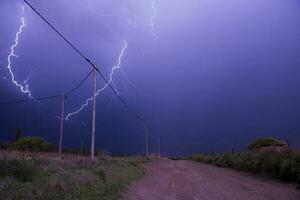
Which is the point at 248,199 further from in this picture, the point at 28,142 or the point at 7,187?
the point at 28,142

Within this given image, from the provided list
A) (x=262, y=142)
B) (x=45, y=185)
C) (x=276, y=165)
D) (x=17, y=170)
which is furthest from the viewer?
(x=262, y=142)

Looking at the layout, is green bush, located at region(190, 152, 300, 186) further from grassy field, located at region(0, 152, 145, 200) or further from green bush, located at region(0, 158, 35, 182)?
green bush, located at region(0, 158, 35, 182)

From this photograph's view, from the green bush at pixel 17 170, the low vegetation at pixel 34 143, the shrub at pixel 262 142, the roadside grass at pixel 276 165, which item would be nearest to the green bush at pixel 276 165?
the roadside grass at pixel 276 165

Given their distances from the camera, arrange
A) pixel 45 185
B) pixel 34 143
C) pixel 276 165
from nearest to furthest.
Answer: pixel 45 185 < pixel 276 165 < pixel 34 143

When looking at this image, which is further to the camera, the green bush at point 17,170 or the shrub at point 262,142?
the shrub at point 262,142

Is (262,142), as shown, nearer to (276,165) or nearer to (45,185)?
(276,165)

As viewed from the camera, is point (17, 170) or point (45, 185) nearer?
point (45, 185)

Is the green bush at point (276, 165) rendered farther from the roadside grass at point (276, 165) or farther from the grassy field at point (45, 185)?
the grassy field at point (45, 185)

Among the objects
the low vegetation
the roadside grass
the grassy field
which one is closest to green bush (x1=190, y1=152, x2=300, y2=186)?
the roadside grass

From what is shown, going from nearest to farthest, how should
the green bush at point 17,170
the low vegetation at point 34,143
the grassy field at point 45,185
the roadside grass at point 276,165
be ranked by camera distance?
the grassy field at point 45,185 < the green bush at point 17,170 < the roadside grass at point 276,165 < the low vegetation at point 34,143

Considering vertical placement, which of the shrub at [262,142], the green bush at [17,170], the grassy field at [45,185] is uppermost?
the shrub at [262,142]

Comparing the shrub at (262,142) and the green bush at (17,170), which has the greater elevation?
the shrub at (262,142)

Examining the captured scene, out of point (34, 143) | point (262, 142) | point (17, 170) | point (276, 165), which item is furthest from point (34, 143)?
point (17, 170)

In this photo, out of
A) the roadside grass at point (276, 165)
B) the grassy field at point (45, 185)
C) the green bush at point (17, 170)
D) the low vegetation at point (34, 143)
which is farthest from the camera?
the low vegetation at point (34, 143)
